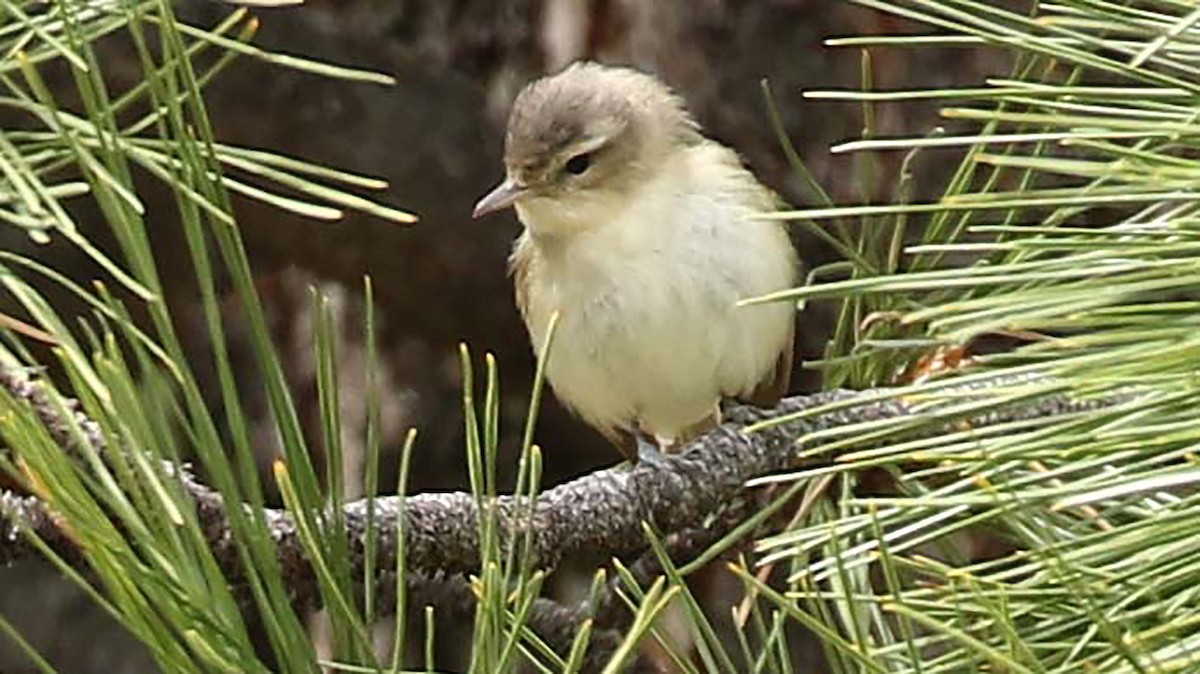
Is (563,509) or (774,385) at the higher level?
(563,509)

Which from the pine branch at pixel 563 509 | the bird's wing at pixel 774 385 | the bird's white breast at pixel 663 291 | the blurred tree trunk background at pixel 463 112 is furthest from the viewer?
the blurred tree trunk background at pixel 463 112

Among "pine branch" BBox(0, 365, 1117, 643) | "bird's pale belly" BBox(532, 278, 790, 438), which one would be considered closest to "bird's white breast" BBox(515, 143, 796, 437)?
"bird's pale belly" BBox(532, 278, 790, 438)

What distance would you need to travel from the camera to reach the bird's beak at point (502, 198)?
1.53 m

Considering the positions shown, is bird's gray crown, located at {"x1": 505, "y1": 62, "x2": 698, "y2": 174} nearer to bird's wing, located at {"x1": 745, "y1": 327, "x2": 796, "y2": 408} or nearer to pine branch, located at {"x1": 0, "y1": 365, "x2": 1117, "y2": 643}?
bird's wing, located at {"x1": 745, "y1": 327, "x2": 796, "y2": 408}

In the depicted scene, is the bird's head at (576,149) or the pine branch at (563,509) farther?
the bird's head at (576,149)

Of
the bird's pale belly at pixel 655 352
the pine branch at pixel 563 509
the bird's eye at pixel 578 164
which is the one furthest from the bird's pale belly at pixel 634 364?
the pine branch at pixel 563 509

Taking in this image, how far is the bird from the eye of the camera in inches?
59.5

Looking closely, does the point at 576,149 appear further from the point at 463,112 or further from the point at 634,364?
the point at 463,112

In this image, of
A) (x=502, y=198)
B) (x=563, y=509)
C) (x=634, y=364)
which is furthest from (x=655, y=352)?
(x=563, y=509)

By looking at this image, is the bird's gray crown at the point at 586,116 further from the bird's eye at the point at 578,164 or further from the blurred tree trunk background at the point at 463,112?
the blurred tree trunk background at the point at 463,112

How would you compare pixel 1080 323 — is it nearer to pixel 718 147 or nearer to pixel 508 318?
pixel 718 147

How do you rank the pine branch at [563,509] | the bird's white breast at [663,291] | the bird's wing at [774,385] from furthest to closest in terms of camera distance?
1. the bird's wing at [774,385]
2. the bird's white breast at [663,291]
3. the pine branch at [563,509]

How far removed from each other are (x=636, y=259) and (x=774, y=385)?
204 millimetres

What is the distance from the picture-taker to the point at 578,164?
1612 millimetres
